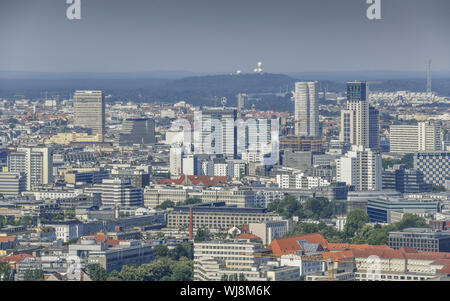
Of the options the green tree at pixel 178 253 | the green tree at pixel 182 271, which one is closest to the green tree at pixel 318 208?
the green tree at pixel 178 253

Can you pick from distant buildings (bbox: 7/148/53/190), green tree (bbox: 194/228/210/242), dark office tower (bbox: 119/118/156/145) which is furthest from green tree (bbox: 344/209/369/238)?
dark office tower (bbox: 119/118/156/145)

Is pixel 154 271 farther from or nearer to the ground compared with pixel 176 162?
nearer to the ground

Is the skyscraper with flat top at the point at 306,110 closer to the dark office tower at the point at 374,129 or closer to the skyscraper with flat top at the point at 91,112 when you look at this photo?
the dark office tower at the point at 374,129

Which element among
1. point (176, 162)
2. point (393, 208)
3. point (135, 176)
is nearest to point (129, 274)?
point (393, 208)

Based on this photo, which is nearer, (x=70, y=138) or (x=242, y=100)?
(x=242, y=100)

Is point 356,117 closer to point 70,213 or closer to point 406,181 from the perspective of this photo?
point 406,181

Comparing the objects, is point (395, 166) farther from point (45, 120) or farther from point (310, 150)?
point (45, 120)
